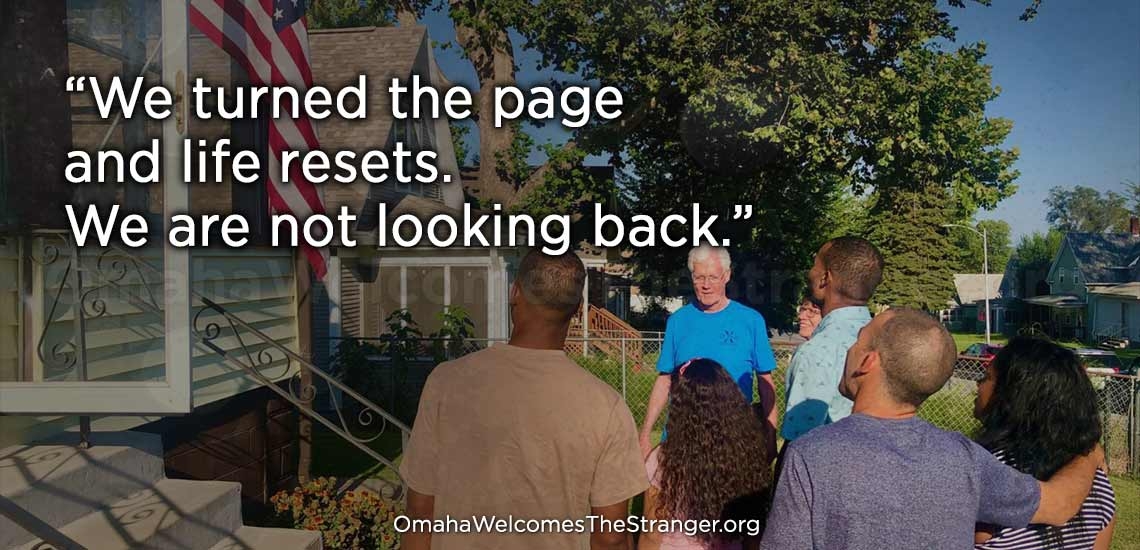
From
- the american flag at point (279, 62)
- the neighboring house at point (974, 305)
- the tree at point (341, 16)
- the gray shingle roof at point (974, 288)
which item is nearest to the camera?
the american flag at point (279, 62)

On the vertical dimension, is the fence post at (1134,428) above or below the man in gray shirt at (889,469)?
below

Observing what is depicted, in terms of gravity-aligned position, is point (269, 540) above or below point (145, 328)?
below

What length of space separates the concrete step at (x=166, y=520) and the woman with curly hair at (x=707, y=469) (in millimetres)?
2392

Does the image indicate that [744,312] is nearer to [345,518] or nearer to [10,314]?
[345,518]

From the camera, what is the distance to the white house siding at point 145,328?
419 centimetres

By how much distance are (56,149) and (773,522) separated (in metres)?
5.08

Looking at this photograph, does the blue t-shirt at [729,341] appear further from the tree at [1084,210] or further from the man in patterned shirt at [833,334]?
the tree at [1084,210]

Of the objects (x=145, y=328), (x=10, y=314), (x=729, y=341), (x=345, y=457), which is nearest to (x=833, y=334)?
(x=729, y=341)

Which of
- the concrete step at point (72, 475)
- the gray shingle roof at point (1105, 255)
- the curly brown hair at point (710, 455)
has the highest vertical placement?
the gray shingle roof at point (1105, 255)

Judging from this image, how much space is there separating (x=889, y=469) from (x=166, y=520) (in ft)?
11.6

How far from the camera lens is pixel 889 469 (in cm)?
184

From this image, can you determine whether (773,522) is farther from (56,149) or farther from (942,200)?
(942,200)

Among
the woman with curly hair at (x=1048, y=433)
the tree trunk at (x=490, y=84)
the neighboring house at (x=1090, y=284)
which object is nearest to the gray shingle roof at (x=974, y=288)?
the neighboring house at (x=1090, y=284)

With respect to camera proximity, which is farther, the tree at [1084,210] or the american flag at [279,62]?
the tree at [1084,210]
